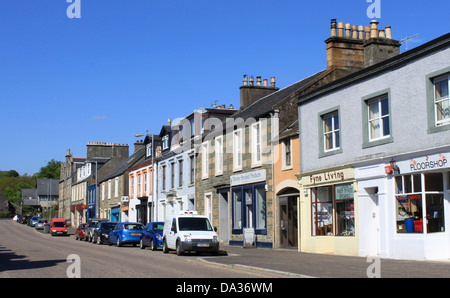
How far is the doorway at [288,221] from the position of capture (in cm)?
2764

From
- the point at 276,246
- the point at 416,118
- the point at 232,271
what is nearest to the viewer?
the point at 232,271

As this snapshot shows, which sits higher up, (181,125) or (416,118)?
(181,125)

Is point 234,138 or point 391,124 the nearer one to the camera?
point 391,124

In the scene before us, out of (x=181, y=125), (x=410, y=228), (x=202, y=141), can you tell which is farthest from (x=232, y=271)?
(x=181, y=125)

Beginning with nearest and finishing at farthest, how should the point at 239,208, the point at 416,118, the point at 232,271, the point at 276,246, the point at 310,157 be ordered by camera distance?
the point at 232,271
the point at 416,118
the point at 310,157
the point at 276,246
the point at 239,208

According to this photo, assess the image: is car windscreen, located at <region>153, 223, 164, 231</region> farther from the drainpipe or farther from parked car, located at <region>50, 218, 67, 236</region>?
parked car, located at <region>50, 218, 67, 236</region>

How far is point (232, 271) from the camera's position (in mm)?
15852

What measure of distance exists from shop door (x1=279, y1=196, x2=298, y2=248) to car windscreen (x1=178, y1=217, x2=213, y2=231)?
4.67 metres

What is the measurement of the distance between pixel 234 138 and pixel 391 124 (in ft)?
45.9

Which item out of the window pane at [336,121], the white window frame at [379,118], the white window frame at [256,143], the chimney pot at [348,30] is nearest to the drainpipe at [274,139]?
the white window frame at [256,143]

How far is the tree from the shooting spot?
149500mm

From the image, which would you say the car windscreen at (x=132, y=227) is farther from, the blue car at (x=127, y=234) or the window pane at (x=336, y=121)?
the window pane at (x=336, y=121)

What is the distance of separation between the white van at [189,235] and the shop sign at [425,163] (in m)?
8.51
